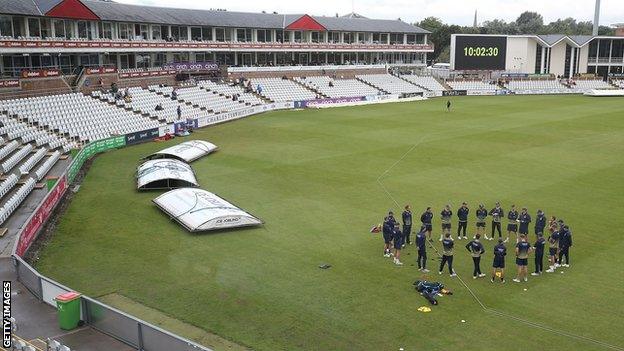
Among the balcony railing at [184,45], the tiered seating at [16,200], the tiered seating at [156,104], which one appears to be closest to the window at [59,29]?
the balcony railing at [184,45]

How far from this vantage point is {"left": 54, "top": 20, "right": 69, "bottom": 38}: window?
55.3 metres

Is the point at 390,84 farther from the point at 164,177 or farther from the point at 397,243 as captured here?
the point at 397,243

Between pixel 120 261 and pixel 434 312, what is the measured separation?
1016cm

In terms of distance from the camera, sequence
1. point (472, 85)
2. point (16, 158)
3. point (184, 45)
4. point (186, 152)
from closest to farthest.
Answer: point (16, 158), point (186, 152), point (184, 45), point (472, 85)

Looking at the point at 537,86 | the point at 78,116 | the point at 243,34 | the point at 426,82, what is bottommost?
the point at 78,116

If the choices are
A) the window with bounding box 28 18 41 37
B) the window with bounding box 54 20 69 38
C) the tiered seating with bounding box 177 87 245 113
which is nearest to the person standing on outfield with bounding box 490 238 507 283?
the tiered seating with bounding box 177 87 245 113

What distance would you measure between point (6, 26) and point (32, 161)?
2550 cm

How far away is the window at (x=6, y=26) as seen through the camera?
50375 millimetres

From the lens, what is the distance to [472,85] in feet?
280

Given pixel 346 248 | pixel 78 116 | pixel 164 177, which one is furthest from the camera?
pixel 78 116

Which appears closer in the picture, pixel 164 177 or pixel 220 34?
pixel 164 177

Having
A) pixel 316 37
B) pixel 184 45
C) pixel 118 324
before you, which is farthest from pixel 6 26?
pixel 118 324

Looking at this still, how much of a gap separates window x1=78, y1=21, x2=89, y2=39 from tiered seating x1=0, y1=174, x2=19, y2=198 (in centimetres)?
3421

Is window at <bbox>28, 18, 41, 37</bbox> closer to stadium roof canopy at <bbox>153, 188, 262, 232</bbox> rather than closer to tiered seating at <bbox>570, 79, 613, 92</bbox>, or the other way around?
stadium roof canopy at <bbox>153, 188, 262, 232</bbox>
